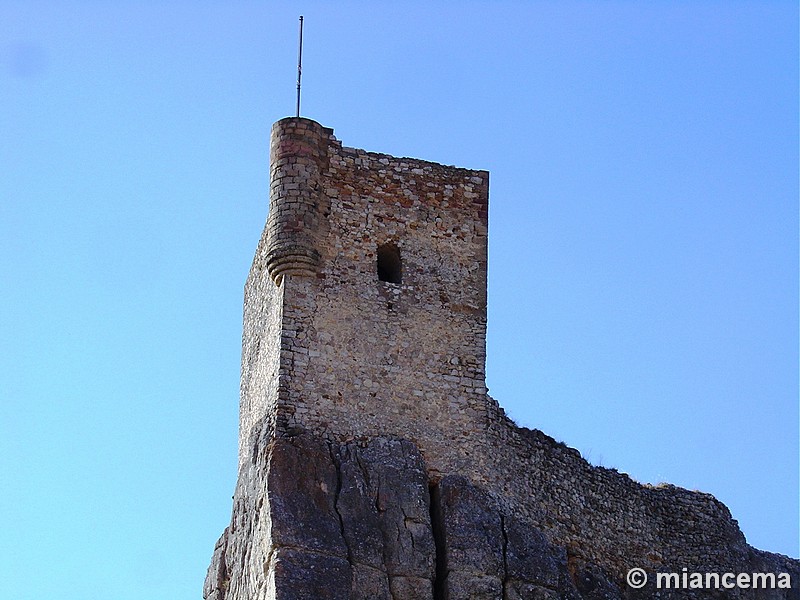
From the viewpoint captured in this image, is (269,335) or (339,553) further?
(269,335)

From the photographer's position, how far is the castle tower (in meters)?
26.8

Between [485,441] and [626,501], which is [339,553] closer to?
[485,441]

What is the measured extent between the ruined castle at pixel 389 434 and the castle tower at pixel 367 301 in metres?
0.02

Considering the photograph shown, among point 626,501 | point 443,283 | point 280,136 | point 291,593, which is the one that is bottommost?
point 291,593

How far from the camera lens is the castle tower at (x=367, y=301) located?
1053 inches

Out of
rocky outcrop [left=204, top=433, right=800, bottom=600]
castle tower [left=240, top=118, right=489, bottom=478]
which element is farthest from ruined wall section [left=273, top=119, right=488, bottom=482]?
rocky outcrop [left=204, top=433, right=800, bottom=600]

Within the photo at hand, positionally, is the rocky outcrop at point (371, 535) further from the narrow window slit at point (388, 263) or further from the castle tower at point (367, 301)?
the narrow window slit at point (388, 263)

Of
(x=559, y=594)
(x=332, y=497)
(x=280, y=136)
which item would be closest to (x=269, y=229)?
(x=280, y=136)

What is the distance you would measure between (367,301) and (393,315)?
0.42m

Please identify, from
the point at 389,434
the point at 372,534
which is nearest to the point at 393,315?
the point at 389,434

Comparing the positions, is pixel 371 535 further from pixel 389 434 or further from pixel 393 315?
pixel 393 315

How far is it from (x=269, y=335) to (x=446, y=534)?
3.72 m

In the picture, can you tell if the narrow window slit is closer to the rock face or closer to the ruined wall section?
the ruined wall section

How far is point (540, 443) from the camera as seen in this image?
28.5 m
